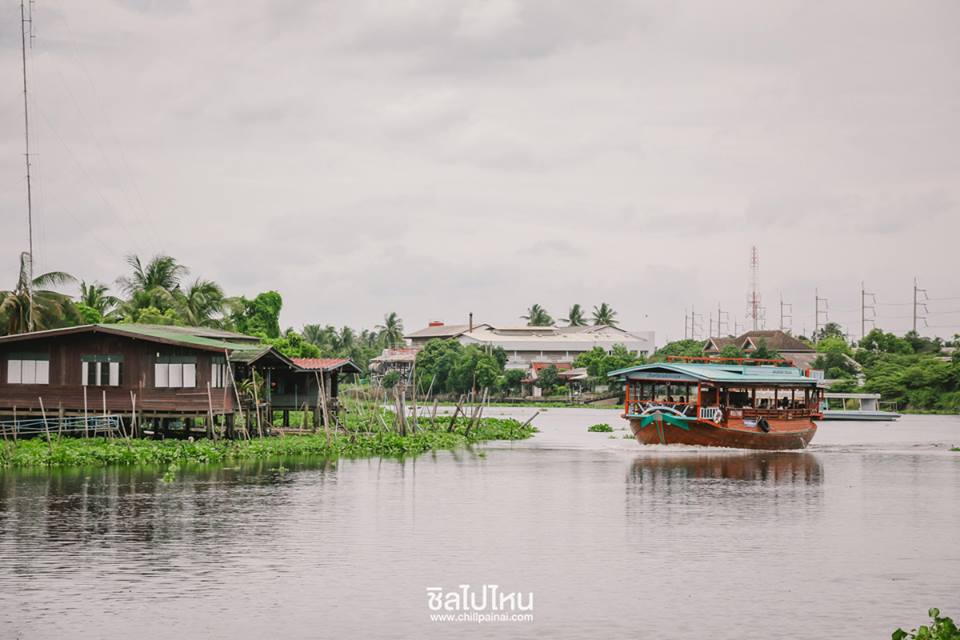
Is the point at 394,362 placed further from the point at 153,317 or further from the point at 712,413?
the point at 712,413

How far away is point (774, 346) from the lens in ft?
299

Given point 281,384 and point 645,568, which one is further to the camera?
point 281,384

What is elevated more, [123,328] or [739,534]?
[123,328]

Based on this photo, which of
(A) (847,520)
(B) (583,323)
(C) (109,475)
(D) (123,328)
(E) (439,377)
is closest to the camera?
(A) (847,520)

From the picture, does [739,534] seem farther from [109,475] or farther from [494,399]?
[494,399]

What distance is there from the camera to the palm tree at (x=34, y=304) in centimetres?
3906

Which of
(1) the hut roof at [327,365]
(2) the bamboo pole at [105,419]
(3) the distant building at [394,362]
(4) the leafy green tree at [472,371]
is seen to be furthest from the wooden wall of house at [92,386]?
(3) the distant building at [394,362]

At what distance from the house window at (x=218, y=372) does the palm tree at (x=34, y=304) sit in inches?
303

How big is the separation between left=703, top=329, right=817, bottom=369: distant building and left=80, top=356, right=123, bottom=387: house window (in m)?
62.1

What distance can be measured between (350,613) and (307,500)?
386 inches

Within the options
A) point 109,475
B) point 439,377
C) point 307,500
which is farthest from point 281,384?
point 439,377

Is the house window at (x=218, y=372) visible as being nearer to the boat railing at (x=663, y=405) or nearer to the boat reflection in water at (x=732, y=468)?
the boat reflection in water at (x=732, y=468)

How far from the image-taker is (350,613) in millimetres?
14234

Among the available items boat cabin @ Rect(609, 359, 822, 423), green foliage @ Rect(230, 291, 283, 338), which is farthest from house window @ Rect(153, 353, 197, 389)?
green foliage @ Rect(230, 291, 283, 338)
